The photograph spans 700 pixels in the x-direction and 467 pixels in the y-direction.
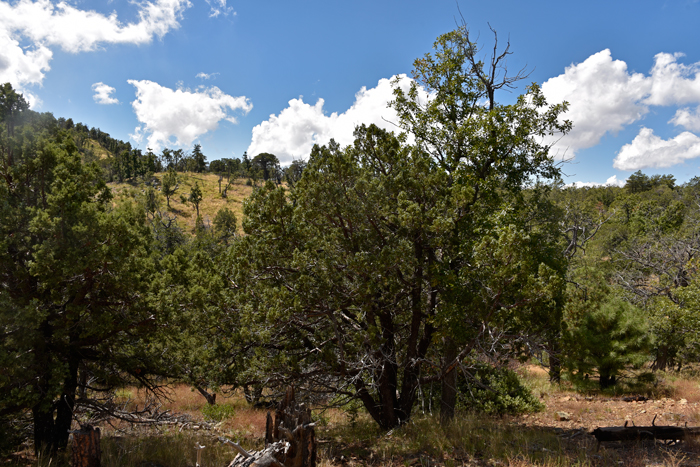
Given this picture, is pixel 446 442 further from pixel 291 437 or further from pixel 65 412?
pixel 65 412

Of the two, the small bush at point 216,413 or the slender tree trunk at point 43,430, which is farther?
the small bush at point 216,413

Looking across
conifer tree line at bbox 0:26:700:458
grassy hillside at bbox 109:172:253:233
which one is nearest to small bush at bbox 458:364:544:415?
conifer tree line at bbox 0:26:700:458

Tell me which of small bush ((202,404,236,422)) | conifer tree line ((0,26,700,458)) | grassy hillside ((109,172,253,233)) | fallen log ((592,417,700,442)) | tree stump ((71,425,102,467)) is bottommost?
small bush ((202,404,236,422))

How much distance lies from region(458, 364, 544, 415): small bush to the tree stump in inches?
409

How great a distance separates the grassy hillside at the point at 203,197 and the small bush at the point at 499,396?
48.0 metres

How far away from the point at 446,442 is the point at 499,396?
5752 mm

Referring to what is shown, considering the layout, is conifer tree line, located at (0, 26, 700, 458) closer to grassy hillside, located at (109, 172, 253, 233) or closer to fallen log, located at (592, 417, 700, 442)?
fallen log, located at (592, 417, 700, 442)

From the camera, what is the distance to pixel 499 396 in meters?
13.0

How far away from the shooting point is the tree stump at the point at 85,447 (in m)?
6.23

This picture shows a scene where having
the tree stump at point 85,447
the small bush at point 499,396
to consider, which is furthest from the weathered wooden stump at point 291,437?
the small bush at point 499,396

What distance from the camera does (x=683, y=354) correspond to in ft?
59.7

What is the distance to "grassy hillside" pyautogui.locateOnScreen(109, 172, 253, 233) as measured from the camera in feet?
217

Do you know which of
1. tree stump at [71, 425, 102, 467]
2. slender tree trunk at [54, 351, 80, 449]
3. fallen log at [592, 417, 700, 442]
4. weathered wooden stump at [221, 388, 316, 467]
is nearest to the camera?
weathered wooden stump at [221, 388, 316, 467]

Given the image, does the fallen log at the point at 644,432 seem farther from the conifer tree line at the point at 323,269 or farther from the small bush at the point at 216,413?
the small bush at the point at 216,413
